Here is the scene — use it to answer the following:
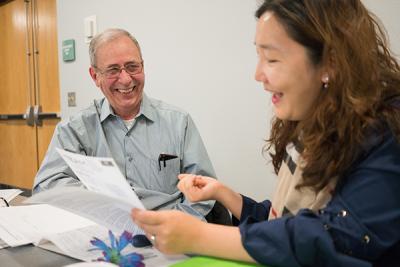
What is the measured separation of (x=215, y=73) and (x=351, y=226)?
1.37 metres

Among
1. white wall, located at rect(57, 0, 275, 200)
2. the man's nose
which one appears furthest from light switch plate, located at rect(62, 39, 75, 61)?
the man's nose

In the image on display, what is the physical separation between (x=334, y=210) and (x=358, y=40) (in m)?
0.31

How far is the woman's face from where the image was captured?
0.69 metres

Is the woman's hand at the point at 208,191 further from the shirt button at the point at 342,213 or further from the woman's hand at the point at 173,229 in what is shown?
the shirt button at the point at 342,213

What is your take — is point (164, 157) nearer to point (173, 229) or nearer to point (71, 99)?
point (173, 229)

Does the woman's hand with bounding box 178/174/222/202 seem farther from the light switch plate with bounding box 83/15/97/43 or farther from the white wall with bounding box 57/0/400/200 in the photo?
the light switch plate with bounding box 83/15/97/43

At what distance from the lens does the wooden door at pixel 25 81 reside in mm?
3113

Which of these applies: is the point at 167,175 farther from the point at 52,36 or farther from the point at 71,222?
the point at 52,36

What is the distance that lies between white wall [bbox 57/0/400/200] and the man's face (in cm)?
49

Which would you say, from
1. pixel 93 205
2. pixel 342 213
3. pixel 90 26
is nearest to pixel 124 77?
pixel 93 205

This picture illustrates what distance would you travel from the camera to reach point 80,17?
2.58 meters

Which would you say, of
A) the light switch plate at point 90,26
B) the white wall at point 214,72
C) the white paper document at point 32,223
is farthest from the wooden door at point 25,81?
the white paper document at point 32,223

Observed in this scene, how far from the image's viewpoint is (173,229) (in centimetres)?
65

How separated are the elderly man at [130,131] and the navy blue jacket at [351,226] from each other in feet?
2.70
